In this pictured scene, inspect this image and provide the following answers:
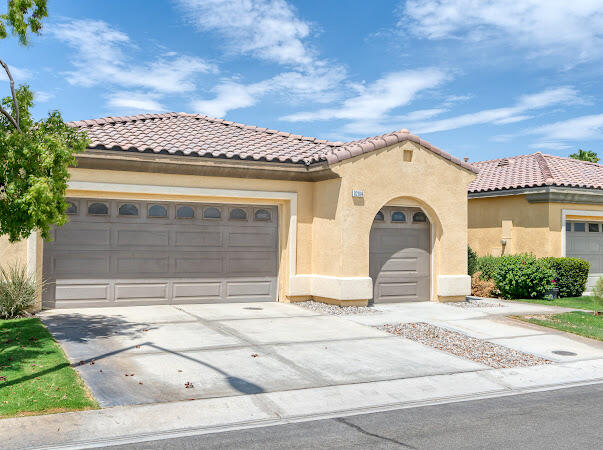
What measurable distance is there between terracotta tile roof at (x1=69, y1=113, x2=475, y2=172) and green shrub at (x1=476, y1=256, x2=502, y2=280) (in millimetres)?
4086

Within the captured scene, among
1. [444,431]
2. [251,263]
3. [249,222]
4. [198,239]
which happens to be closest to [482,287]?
[251,263]

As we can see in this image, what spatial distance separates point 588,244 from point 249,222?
12.2 meters

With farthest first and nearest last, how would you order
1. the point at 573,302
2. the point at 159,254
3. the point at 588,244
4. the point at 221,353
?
the point at 588,244 < the point at 573,302 < the point at 159,254 < the point at 221,353

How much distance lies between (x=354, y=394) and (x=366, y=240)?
7525 millimetres

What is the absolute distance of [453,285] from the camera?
1608 centimetres

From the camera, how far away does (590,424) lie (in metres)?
6.48

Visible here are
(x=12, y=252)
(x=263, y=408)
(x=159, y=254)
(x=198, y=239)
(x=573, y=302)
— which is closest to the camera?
(x=263, y=408)

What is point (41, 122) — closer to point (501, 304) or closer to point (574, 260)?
point (501, 304)

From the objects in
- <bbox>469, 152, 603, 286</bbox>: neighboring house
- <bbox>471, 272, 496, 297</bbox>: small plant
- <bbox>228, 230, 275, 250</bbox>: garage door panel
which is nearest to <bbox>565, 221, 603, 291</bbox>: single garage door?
<bbox>469, 152, 603, 286</bbox>: neighboring house

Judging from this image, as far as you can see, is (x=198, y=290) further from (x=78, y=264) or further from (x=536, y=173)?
(x=536, y=173)

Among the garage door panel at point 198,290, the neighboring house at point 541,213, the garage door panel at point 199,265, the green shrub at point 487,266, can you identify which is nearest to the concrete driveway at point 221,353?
the garage door panel at point 198,290

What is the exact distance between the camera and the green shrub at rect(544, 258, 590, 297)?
61.4 feet

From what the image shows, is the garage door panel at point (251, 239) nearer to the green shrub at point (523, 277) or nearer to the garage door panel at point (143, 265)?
the garage door panel at point (143, 265)

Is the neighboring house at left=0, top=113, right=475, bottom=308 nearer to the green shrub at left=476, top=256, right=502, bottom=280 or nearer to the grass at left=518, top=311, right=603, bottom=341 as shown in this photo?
the grass at left=518, top=311, right=603, bottom=341
